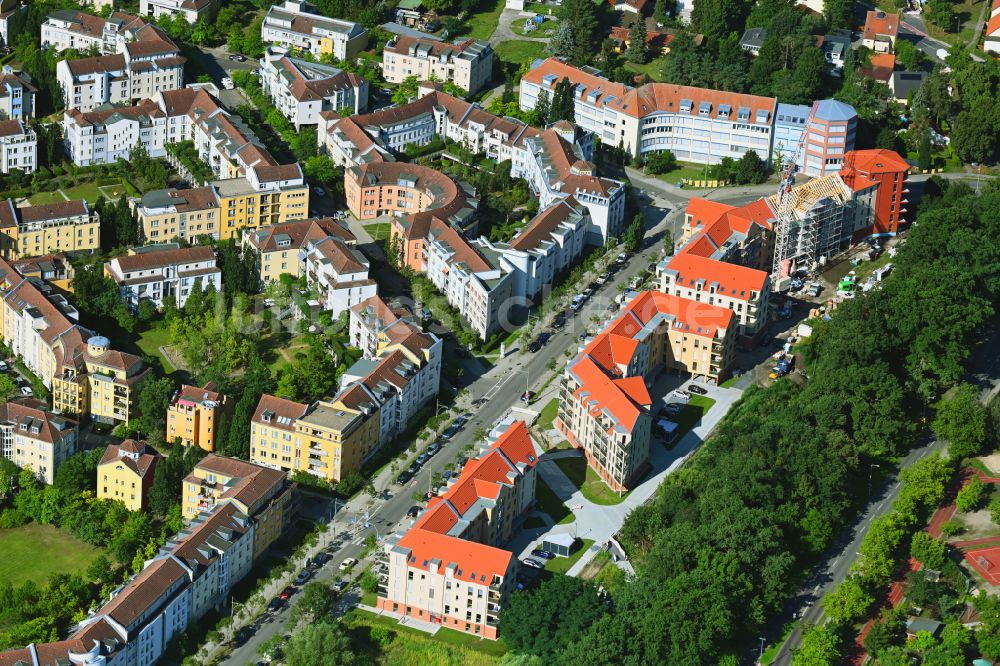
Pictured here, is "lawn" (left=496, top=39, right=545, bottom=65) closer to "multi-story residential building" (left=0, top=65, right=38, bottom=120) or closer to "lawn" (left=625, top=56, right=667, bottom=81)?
"lawn" (left=625, top=56, right=667, bottom=81)

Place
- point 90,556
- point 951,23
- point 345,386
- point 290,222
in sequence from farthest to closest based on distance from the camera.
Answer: point 951,23
point 290,222
point 345,386
point 90,556

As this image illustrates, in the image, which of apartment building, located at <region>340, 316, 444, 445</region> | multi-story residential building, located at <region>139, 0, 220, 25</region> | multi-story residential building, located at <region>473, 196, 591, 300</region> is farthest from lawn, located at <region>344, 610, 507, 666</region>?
multi-story residential building, located at <region>139, 0, 220, 25</region>

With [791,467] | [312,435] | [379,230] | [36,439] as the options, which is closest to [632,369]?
[791,467]

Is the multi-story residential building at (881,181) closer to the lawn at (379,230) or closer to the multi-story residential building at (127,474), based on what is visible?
the lawn at (379,230)

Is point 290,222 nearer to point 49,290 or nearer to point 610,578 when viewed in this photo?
point 49,290

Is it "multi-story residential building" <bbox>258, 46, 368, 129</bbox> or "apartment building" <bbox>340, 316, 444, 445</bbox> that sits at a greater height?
"multi-story residential building" <bbox>258, 46, 368, 129</bbox>

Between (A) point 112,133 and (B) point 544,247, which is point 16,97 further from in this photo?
(B) point 544,247

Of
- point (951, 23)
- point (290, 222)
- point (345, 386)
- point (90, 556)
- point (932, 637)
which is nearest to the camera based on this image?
point (932, 637)

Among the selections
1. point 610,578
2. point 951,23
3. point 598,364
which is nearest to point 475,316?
point 598,364
